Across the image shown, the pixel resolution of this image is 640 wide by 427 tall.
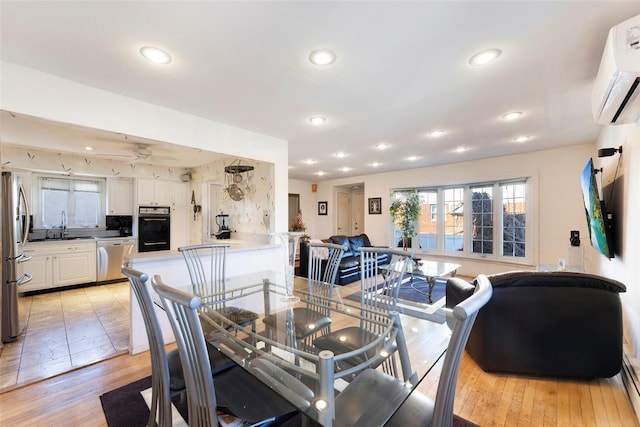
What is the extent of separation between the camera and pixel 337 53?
1729mm

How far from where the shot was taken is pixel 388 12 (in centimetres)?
138

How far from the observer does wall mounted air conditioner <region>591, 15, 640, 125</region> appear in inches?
53.4

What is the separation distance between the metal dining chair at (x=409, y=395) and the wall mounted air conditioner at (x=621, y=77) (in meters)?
1.45

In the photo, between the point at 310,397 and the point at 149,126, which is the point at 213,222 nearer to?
the point at 149,126

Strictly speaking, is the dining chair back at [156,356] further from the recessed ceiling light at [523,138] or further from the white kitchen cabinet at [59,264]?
the recessed ceiling light at [523,138]

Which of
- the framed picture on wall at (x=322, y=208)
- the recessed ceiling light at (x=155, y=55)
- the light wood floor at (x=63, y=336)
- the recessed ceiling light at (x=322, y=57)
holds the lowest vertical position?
the light wood floor at (x=63, y=336)

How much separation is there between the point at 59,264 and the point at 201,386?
16.3 feet

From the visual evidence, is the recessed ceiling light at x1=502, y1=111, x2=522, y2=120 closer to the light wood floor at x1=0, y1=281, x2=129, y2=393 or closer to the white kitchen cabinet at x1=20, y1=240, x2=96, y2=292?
the light wood floor at x1=0, y1=281, x2=129, y2=393

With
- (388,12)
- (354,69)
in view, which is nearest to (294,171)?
(354,69)

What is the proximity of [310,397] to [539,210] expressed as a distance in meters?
5.16

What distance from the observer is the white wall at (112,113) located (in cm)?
189

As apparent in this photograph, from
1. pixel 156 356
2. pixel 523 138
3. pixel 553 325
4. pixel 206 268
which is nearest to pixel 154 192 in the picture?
pixel 206 268

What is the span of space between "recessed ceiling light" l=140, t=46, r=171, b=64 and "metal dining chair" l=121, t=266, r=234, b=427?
1.41 m

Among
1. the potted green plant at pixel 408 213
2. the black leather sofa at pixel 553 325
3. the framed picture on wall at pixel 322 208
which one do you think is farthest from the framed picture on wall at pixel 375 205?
the black leather sofa at pixel 553 325
